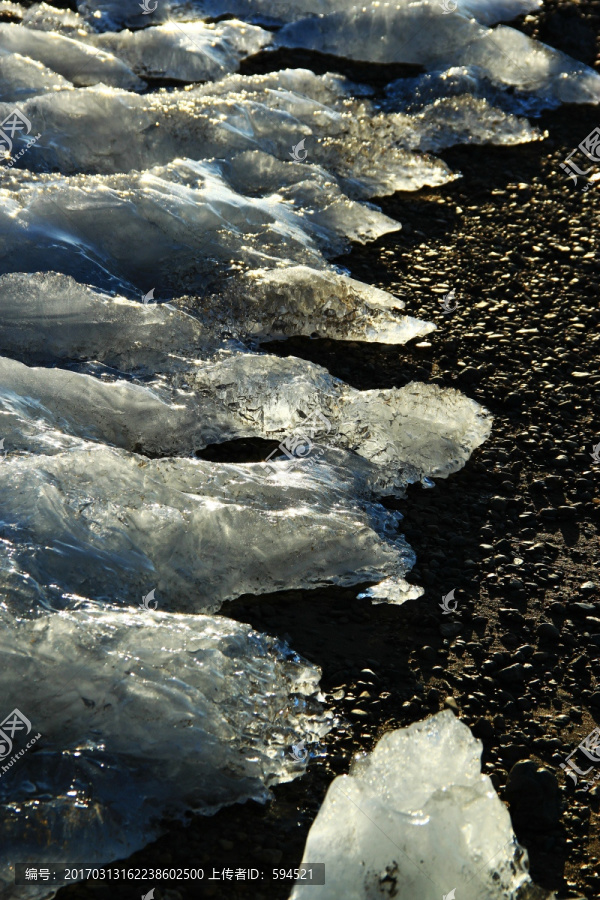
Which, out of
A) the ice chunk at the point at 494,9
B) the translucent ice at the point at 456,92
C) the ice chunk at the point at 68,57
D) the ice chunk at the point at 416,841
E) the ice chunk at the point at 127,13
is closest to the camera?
the ice chunk at the point at 416,841

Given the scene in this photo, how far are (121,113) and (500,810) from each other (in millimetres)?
5566

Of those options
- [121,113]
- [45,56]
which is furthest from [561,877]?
[45,56]

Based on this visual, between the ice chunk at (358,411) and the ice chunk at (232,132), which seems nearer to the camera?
the ice chunk at (358,411)

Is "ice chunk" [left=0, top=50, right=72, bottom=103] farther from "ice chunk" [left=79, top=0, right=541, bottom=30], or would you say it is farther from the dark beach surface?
the dark beach surface

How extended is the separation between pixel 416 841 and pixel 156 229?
4.03 metres

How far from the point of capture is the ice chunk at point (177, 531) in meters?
3.33

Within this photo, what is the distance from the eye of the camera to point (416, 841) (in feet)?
8.50

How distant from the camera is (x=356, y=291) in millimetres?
5285

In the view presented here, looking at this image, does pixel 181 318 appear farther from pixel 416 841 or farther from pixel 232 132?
pixel 416 841

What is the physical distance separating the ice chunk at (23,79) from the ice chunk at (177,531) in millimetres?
4001

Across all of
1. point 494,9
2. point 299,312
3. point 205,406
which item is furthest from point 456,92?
point 205,406

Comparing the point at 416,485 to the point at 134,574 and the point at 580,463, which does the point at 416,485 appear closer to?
the point at 580,463

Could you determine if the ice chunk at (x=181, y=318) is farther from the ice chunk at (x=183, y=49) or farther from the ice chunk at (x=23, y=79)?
the ice chunk at (x=183, y=49)

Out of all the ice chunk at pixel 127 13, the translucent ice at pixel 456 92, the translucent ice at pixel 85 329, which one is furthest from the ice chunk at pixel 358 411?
the ice chunk at pixel 127 13
